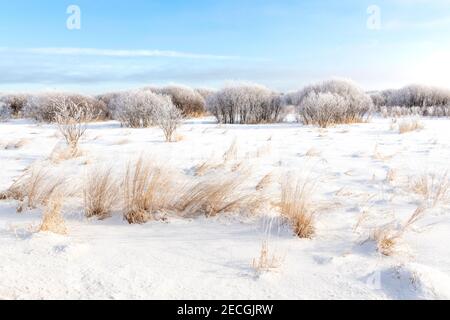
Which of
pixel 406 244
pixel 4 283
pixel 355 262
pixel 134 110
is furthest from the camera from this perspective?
pixel 134 110

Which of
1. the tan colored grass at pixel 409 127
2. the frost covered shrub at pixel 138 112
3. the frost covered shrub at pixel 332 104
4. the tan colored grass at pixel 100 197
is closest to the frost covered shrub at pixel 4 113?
the frost covered shrub at pixel 138 112

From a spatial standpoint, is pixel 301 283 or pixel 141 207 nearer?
pixel 301 283

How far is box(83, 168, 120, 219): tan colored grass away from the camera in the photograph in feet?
10.6

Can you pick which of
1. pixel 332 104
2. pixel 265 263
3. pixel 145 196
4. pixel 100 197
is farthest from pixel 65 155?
pixel 332 104

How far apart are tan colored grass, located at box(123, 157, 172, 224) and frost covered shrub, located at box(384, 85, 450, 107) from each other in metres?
18.1

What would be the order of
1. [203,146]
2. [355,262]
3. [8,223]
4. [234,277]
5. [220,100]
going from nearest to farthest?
[234,277], [355,262], [8,223], [203,146], [220,100]

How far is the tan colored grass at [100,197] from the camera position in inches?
127

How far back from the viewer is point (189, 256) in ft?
8.25

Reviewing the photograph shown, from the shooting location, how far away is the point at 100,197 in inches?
129

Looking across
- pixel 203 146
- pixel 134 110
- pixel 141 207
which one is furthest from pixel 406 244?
pixel 134 110

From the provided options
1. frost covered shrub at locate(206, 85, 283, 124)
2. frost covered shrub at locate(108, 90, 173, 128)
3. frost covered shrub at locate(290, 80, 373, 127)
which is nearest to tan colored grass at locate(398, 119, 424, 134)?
frost covered shrub at locate(290, 80, 373, 127)

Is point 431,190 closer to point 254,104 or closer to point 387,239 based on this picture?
point 387,239
